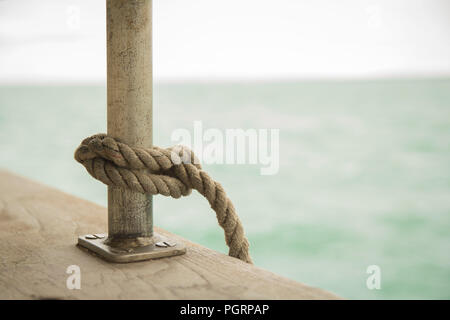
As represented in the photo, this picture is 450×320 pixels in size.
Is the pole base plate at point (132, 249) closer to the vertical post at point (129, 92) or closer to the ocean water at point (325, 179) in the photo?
the vertical post at point (129, 92)

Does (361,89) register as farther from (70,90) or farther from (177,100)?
(70,90)

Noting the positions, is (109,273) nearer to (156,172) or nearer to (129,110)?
(156,172)

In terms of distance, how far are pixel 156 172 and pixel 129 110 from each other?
0.51ft

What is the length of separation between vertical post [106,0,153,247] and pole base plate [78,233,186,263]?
25 mm

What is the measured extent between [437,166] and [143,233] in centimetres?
1553

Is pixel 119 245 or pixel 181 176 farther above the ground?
pixel 181 176

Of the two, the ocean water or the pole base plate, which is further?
the ocean water

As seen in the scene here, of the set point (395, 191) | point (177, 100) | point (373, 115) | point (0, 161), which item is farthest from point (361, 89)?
point (0, 161)

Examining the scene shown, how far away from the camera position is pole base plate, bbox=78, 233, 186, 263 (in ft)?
3.41

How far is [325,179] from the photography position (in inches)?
595

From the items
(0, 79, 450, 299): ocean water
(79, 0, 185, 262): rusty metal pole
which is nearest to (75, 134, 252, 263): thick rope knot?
(79, 0, 185, 262): rusty metal pole

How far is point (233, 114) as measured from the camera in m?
26.5

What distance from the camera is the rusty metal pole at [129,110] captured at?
1.05 meters

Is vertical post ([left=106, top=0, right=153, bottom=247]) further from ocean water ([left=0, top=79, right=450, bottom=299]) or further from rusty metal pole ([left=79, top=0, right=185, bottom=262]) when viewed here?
ocean water ([left=0, top=79, right=450, bottom=299])
